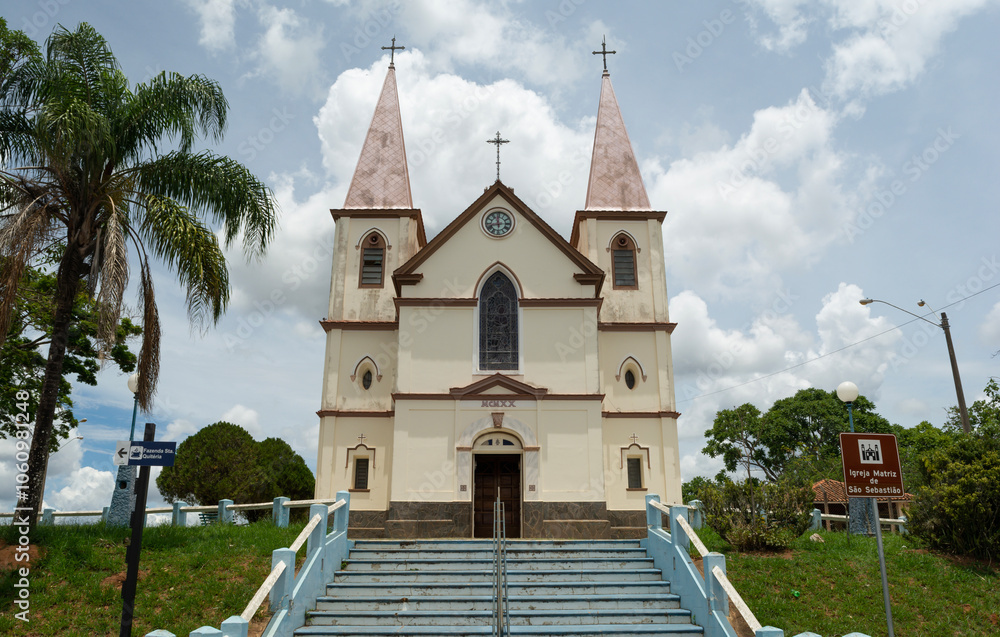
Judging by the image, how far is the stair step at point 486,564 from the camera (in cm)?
1313

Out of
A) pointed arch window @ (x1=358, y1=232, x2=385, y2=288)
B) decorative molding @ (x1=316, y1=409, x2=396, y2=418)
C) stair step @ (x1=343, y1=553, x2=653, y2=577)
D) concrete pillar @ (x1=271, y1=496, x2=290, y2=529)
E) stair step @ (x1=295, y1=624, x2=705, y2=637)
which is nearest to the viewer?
stair step @ (x1=295, y1=624, x2=705, y2=637)

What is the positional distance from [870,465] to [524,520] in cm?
932

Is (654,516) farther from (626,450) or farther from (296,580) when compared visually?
(296,580)

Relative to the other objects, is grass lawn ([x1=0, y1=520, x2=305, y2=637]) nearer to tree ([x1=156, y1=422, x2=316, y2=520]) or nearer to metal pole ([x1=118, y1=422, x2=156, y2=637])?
metal pole ([x1=118, y1=422, x2=156, y2=637])

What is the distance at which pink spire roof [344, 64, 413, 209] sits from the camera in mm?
23344

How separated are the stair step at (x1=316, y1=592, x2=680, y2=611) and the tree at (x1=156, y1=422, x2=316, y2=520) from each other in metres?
20.7

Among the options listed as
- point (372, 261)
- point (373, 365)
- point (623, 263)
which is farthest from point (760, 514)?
point (372, 261)

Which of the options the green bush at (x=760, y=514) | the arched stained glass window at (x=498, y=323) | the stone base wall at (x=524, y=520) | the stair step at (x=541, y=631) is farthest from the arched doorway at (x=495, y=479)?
the stair step at (x=541, y=631)

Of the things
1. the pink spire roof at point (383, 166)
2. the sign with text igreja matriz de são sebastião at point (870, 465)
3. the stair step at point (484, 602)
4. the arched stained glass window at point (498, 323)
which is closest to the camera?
the sign with text igreja matriz de são sebastião at point (870, 465)

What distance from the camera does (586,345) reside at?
18.7 metres

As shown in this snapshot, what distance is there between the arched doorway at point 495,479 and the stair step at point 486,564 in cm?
448

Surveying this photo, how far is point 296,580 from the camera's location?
11.1m

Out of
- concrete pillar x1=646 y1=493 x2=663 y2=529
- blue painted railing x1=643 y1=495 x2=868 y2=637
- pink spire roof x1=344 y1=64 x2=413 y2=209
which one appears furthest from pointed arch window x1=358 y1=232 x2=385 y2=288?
blue painted railing x1=643 y1=495 x2=868 y2=637

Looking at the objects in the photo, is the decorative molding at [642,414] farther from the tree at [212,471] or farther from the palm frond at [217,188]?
the tree at [212,471]
